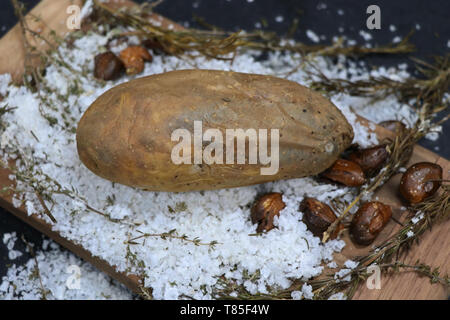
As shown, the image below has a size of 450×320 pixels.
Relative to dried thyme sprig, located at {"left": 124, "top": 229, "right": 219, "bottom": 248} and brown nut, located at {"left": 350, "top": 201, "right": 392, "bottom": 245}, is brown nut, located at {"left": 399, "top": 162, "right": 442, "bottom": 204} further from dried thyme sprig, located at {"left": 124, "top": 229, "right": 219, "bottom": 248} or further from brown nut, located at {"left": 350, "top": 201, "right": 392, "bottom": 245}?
dried thyme sprig, located at {"left": 124, "top": 229, "right": 219, "bottom": 248}

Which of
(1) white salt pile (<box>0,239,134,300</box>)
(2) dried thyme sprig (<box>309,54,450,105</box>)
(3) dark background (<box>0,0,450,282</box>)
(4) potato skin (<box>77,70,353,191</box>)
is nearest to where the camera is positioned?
(4) potato skin (<box>77,70,353,191</box>)

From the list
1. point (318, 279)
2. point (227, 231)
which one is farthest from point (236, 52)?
point (318, 279)

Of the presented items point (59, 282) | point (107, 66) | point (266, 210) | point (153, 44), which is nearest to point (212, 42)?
point (153, 44)

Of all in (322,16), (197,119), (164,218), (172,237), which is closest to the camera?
(197,119)

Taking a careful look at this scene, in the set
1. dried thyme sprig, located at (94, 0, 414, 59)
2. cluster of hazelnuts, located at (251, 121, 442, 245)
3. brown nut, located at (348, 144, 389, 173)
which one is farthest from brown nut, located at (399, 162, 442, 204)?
dried thyme sprig, located at (94, 0, 414, 59)

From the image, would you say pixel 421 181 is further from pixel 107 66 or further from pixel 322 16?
pixel 107 66

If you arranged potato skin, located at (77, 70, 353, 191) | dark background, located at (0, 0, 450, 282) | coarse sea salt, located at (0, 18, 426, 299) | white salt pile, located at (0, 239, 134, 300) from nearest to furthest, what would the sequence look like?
potato skin, located at (77, 70, 353, 191)
coarse sea salt, located at (0, 18, 426, 299)
white salt pile, located at (0, 239, 134, 300)
dark background, located at (0, 0, 450, 282)
